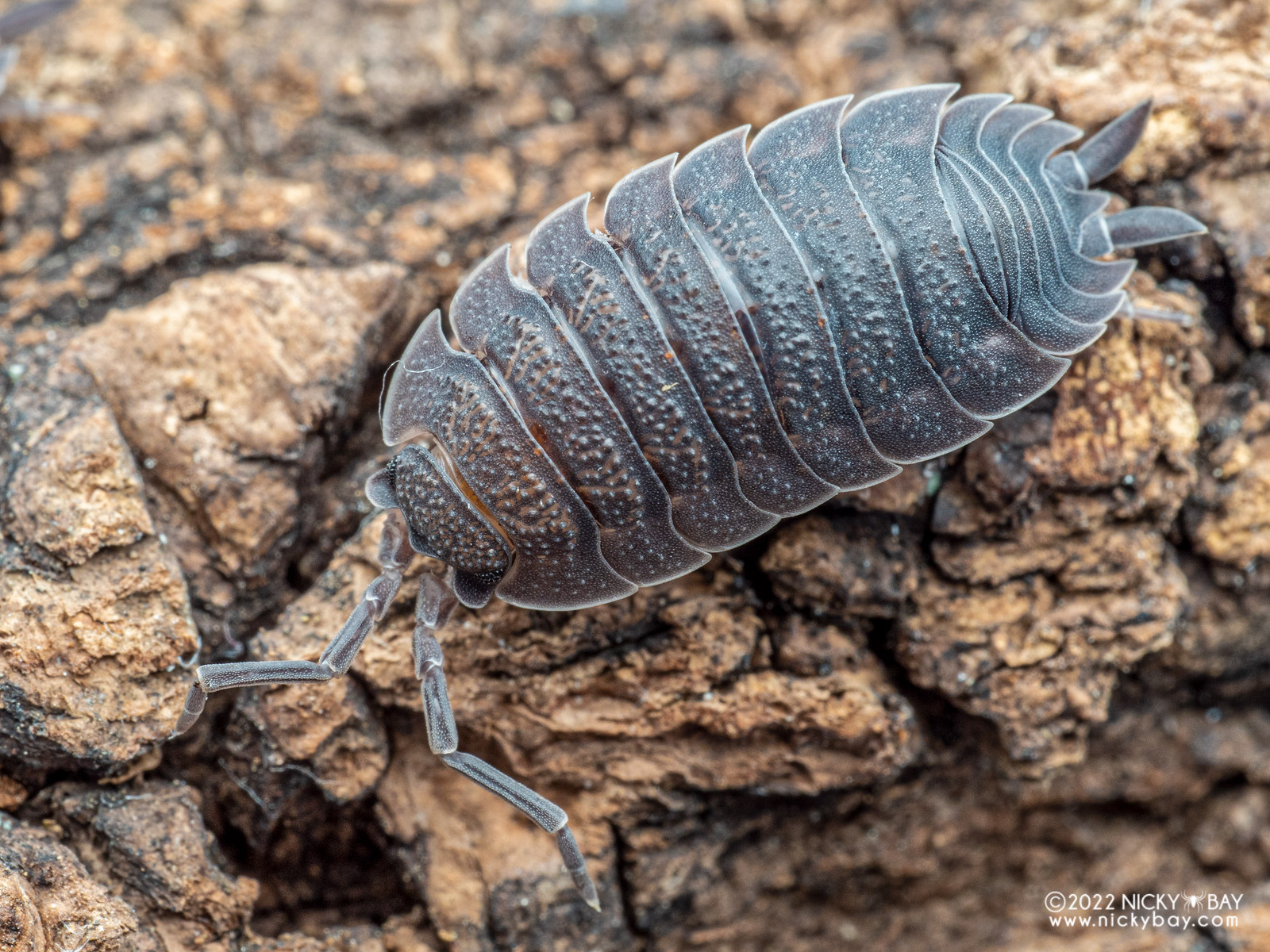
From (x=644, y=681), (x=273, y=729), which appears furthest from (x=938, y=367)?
(x=273, y=729)

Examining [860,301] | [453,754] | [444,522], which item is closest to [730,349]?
[860,301]

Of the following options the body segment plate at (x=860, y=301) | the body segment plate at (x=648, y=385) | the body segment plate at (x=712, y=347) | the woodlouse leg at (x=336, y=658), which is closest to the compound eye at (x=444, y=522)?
the woodlouse leg at (x=336, y=658)

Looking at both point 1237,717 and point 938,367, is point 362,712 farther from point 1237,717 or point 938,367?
point 1237,717

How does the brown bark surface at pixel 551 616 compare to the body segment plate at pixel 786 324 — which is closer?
the body segment plate at pixel 786 324

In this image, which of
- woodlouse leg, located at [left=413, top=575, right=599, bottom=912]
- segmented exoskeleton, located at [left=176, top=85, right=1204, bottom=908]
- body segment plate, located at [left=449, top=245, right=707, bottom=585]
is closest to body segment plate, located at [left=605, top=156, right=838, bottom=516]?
segmented exoskeleton, located at [left=176, top=85, right=1204, bottom=908]

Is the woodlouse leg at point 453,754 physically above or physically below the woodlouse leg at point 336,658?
below

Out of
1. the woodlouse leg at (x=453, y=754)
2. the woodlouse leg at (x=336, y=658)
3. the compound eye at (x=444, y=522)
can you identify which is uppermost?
the compound eye at (x=444, y=522)

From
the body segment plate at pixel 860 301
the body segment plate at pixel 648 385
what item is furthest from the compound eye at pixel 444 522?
the body segment plate at pixel 860 301

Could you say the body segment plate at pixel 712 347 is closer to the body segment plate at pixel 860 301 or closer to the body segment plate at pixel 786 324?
Result: the body segment plate at pixel 786 324
